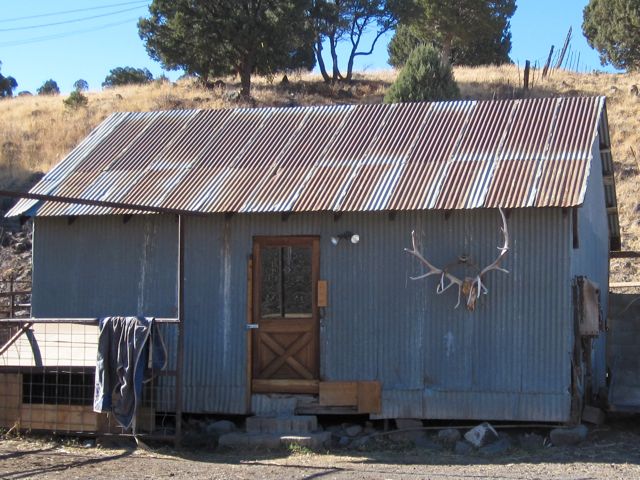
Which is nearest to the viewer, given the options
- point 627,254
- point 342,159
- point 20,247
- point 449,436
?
point 449,436

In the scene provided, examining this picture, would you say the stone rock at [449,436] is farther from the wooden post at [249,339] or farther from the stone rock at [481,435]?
the wooden post at [249,339]

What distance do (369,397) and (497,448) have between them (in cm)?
178

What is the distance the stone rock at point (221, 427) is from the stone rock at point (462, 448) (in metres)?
3.01

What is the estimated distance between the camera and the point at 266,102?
35.0 meters

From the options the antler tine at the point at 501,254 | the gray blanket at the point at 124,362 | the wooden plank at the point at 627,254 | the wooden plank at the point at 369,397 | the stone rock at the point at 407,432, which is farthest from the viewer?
the wooden plank at the point at 627,254

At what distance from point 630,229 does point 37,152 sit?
63.0ft

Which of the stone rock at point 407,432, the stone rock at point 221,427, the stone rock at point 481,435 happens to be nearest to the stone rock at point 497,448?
the stone rock at point 481,435

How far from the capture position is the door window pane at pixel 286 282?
12211 mm

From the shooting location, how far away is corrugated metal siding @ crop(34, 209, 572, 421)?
11.3 meters

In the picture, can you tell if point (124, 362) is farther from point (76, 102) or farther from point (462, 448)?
point (76, 102)

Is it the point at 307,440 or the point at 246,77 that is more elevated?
the point at 246,77

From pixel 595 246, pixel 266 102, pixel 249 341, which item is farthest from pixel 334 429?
pixel 266 102

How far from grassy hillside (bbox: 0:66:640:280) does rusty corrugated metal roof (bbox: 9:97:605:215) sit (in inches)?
524

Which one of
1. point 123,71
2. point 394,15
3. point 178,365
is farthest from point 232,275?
point 123,71
